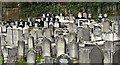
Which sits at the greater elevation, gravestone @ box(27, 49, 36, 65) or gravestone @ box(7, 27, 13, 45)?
gravestone @ box(7, 27, 13, 45)

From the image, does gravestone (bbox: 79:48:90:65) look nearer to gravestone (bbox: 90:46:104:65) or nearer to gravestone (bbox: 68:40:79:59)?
gravestone (bbox: 90:46:104:65)

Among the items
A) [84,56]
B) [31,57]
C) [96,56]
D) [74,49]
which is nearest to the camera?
[96,56]

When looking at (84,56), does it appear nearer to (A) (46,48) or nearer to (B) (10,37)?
(A) (46,48)

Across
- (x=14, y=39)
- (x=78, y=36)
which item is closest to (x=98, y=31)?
(x=78, y=36)

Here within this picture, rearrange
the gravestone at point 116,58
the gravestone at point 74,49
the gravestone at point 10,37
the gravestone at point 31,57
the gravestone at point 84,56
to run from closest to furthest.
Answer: the gravestone at point 116,58 < the gravestone at point 84,56 < the gravestone at point 31,57 < the gravestone at point 74,49 < the gravestone at point 10,37

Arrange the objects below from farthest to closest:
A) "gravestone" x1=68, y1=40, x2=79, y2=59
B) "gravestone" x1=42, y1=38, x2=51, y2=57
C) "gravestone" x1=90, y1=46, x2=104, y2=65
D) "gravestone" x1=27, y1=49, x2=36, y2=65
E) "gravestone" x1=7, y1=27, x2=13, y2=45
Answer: "gravestone" x1=7, y1=27, x2=13, y2=45 < "gravestone" x1=42, y1=38, x2=51, y2=57 < "gravestone" x1=68, y1=40, x2=79, y2=59 < "gravestone" x1=27, y1=49, x2=36, y2=65 < "gravestone" x1=90, y1=46, x2=104, y2=65

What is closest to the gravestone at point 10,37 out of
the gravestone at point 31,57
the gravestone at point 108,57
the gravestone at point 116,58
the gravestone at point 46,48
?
the gravestone at point 46,48

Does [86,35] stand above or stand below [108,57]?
above

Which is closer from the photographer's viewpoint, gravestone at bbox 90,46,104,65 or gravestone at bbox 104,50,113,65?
gravestone at bbox 90,46,104,65

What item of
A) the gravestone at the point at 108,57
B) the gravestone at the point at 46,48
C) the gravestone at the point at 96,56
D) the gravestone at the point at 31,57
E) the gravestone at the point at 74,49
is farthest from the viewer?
the gravestone at the point at 46,48

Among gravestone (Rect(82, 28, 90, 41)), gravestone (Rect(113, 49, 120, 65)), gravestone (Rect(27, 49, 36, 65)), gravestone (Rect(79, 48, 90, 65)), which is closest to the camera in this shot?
gravestone (Rect(113, 49, 120, 65))

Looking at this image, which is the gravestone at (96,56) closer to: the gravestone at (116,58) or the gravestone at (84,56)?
the gravestone at (84,56)

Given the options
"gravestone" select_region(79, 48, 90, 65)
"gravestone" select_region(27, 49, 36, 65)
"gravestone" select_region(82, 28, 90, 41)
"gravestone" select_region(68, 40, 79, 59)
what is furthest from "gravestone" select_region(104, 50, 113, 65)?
"gravestone" select_region(82, 28, 90, 41)

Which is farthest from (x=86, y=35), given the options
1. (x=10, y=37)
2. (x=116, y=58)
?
(x=116, y=58)
